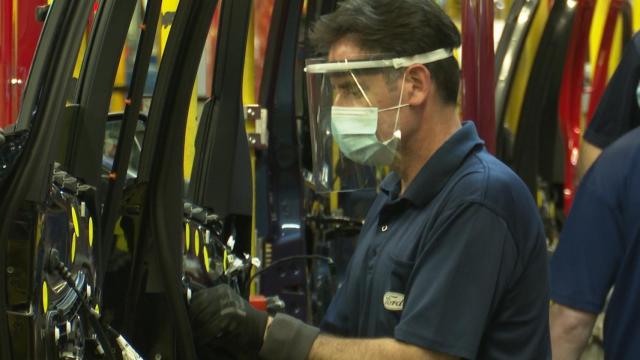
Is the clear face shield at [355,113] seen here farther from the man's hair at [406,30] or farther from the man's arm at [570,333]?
the man's arm at [570,333]

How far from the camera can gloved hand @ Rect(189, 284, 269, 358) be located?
2465 millimetres

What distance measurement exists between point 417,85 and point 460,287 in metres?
0.50

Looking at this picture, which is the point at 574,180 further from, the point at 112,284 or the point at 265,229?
the point at 112,284

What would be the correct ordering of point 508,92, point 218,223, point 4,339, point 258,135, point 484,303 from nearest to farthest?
point 4,339
point 484,303
point 218,223
point 258,135
point 508,92

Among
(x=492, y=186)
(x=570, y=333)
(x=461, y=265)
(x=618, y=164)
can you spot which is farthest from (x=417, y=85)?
(x=570, y=333)

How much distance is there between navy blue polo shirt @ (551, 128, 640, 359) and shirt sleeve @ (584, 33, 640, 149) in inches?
15.3

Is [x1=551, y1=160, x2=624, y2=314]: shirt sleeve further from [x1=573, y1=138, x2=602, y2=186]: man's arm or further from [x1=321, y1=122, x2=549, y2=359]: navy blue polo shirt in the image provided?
[x1=321, y1=122, x2=549, y2=359]: navy blue polo shirt

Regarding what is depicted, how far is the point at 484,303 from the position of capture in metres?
2.33

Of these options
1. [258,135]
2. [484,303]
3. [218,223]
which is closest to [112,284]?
[218,223]

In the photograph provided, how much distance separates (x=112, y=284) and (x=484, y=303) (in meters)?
0.77

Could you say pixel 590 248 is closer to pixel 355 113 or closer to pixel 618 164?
pixel 618 164

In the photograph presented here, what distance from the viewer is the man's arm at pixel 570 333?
337 centimetres

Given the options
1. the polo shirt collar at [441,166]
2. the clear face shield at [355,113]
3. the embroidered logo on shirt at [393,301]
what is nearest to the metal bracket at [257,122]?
the clear face shield at [355,113]

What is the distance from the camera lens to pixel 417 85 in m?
2.59
